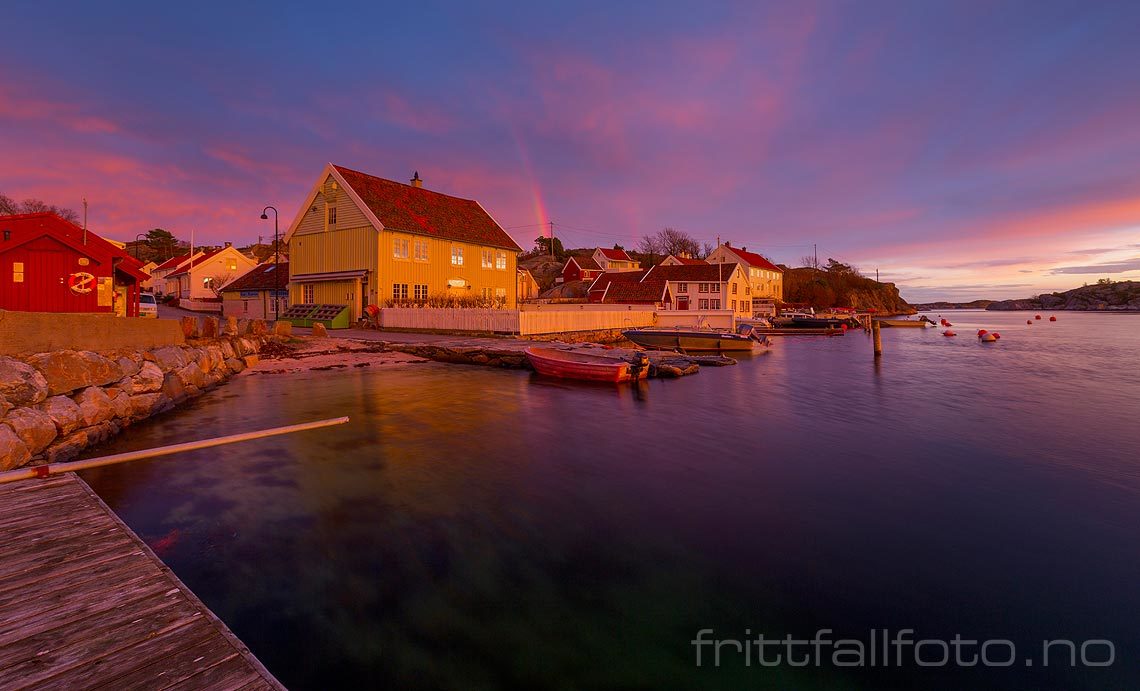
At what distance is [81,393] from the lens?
428 inches

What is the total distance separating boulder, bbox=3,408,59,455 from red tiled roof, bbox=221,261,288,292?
A: 38437 mm

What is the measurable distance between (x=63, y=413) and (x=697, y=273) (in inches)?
2220

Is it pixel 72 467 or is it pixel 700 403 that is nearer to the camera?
pixel 72 467

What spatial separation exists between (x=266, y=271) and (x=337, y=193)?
18.9m

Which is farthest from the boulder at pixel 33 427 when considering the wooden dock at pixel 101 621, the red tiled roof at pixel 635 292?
the red tiled roof at pixel 635 292

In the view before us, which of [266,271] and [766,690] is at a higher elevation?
[266,271]

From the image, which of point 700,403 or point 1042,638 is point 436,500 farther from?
point 700,403

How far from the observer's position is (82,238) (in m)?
19.5

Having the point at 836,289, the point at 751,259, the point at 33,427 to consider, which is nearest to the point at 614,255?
the point at 751,259

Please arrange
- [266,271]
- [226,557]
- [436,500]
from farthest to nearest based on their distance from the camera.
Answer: [266,271] < [436,500] < [226,557]

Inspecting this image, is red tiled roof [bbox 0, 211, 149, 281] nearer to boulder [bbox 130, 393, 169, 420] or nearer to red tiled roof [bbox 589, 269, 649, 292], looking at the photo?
boulder [bbox 130, 393, 169, 420]

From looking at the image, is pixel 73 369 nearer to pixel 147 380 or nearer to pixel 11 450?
pixel 147 380

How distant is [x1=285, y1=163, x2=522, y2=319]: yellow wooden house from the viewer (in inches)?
1336

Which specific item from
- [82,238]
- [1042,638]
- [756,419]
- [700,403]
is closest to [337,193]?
[82,238]
